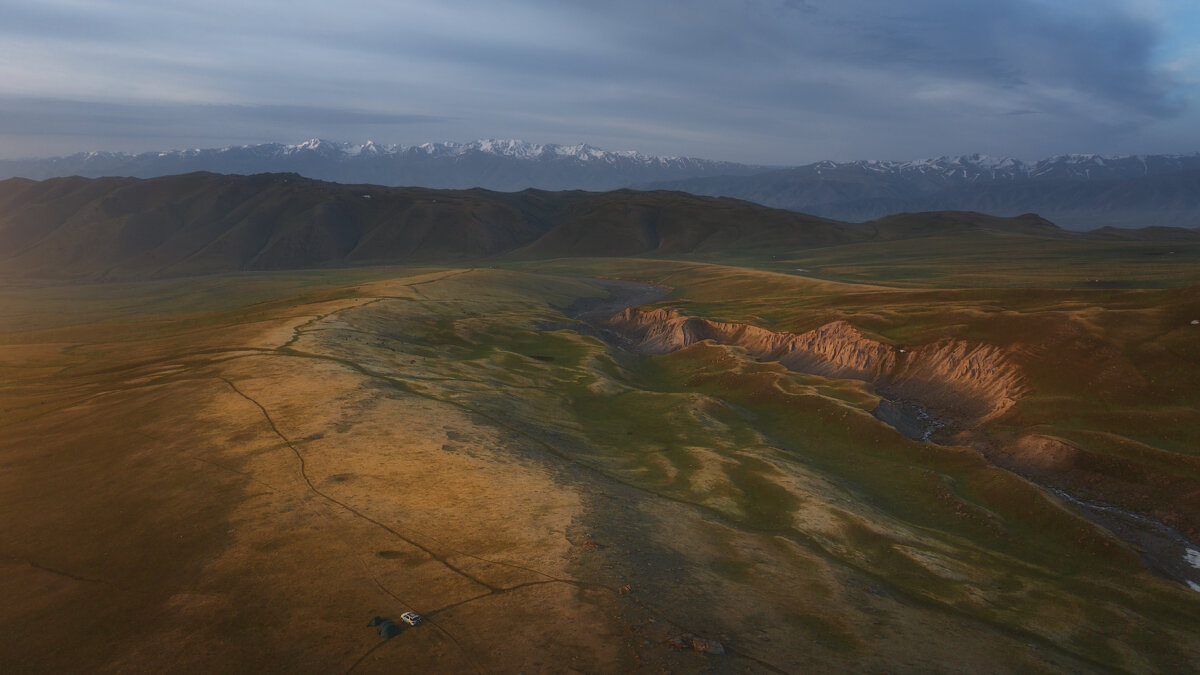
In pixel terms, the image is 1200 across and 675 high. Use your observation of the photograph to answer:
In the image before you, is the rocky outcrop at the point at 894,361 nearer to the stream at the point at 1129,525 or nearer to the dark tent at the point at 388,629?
the stream at the point at 1129,525

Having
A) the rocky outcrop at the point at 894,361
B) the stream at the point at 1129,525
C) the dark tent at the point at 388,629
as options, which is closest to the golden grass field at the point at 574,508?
the dark tent at the point at 388,629

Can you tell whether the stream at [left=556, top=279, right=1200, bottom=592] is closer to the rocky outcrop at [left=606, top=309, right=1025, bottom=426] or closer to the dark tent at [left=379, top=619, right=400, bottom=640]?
the rocky outcrop at [left=606, top=309, right=1025, bottom=426]

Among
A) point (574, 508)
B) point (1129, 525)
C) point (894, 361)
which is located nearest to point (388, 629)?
point (574, 508)

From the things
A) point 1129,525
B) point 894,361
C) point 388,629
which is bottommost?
point 1129,525

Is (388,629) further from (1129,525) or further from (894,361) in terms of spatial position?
(894,361)

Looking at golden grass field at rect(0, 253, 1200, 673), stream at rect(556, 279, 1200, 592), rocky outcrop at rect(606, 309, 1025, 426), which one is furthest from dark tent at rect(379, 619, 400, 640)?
rocky outcrop at rect(606, 309, 1025, 426)

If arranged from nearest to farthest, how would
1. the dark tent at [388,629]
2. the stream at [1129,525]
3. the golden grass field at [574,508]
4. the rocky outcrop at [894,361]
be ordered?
1. the dark tent at [388,629]
2. the golden grass field at [574,508]
3. the stream at [1129,525]
4. the rocky outcrop at [894,361]

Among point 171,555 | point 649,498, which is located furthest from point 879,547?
point 171,555
